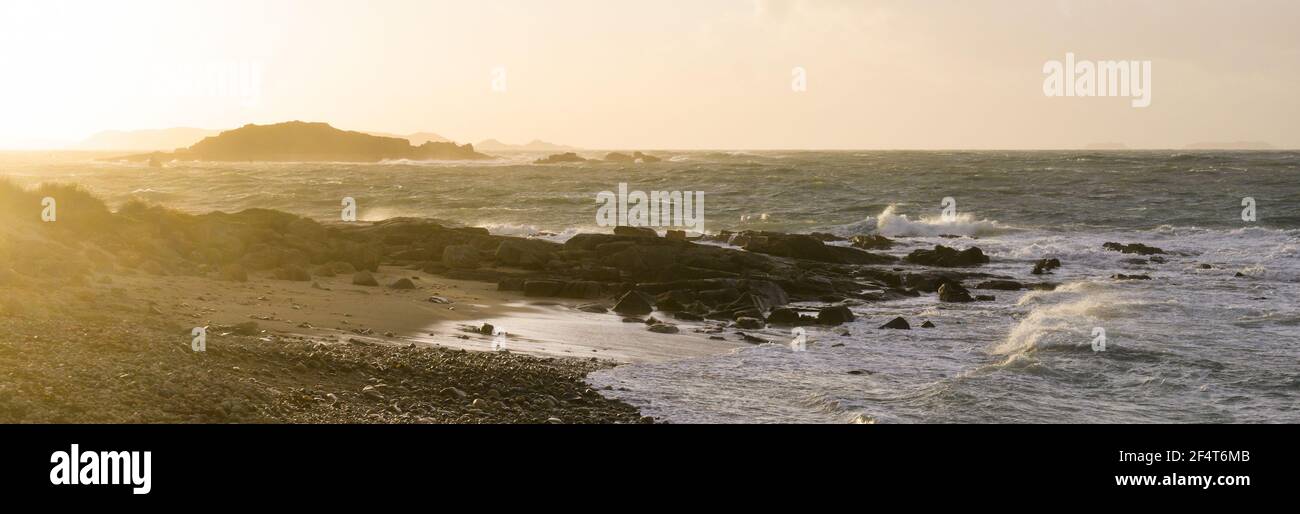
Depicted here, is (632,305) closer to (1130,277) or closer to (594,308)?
(594,308)

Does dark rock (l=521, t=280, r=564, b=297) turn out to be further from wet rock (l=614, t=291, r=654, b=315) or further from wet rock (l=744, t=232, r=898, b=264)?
wet rock (l=744, t=232, r=898, b=264)

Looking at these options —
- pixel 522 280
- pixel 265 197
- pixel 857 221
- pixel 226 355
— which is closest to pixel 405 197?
pixel 265 197

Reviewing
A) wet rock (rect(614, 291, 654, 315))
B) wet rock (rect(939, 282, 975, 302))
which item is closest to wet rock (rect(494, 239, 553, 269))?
wet rock (rect(614, 291, 654, 315))

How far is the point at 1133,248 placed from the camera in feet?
101

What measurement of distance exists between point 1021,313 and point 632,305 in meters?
7.55

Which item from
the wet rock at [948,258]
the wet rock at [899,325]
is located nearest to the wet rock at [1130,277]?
the wet rock at [948,258]

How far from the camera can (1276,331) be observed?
17.2m

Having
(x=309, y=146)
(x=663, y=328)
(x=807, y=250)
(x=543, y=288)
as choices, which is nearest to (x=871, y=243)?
(x=807, y=250)

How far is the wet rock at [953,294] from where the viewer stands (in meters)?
21.3

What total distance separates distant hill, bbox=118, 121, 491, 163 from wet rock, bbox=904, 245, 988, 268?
118616 millimetres

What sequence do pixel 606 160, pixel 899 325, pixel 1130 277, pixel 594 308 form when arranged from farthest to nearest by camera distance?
pixel 606 160 → pixel 1130 277 → pixel 594 308 → pixel 899 325

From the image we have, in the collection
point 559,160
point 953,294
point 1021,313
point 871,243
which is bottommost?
point 1021,313

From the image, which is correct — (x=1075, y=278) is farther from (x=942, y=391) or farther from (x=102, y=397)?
(x=102, y=397)
